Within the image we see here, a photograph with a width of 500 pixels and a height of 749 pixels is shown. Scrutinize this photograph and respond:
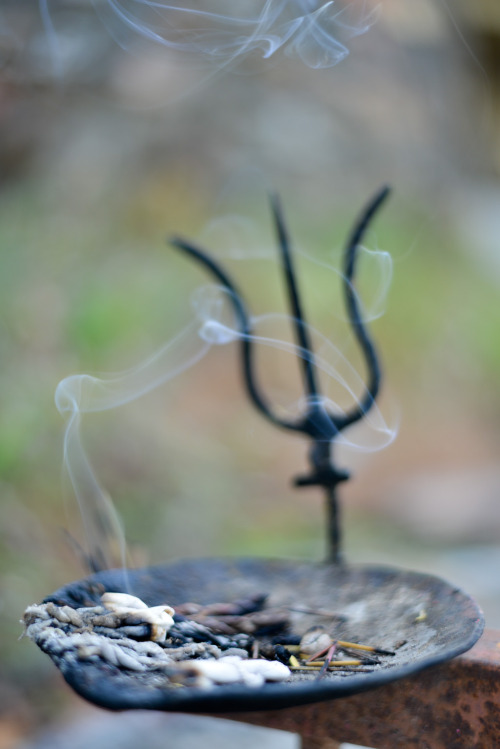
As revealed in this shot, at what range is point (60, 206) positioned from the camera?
3.43 m

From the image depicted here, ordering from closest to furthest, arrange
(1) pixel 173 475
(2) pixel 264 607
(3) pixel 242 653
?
(3) pixel 242 653
(2) pixel 264 607
(1) pixel 173 475

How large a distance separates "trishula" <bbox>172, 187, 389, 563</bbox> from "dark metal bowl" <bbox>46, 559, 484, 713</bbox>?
0.10 meters

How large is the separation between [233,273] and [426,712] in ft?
11.4

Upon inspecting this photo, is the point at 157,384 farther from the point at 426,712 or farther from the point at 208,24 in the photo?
the point at 426,712

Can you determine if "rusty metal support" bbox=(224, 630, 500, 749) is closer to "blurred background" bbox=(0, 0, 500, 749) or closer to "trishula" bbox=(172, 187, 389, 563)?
"trishula" bbox=(172, 187, 389, 563)

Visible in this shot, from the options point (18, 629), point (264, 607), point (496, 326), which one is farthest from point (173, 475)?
point (496, 326)

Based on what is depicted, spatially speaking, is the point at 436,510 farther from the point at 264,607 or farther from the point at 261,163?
the point at 264,607

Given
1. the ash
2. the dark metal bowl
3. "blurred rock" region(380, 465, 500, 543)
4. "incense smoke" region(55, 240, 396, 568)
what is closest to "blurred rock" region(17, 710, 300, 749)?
"incense smoke" region(55, 240, 396, 568)

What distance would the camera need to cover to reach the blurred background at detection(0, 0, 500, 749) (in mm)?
2789

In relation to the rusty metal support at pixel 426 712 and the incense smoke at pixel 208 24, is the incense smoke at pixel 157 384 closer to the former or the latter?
the rusty metal support at pixel 426 712

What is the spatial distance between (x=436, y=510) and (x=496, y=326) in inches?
59.6

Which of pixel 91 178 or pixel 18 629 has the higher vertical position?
pixel 91 178

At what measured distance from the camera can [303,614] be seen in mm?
1042

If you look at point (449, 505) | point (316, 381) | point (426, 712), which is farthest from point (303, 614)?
point (449, 505)
